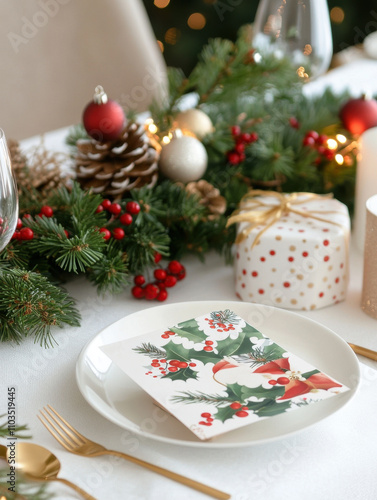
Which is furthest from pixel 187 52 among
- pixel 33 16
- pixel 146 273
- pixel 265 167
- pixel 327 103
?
pixel 146 273

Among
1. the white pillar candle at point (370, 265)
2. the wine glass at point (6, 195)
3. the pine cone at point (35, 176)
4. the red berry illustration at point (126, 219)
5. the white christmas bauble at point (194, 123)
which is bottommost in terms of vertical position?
the white pillar candle at point (370, 265)

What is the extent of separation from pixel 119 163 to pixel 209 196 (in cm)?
13

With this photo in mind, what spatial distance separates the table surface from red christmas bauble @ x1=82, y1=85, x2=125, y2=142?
306 mm

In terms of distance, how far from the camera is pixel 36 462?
507 mm

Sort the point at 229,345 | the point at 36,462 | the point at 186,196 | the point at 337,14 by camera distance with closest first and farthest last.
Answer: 1. the point at 36,462
2. the point at 229,345
3. the point at 186,196
4. the point at 337,14

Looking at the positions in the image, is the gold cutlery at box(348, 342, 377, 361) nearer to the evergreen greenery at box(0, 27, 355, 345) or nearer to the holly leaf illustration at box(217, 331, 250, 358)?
the holly leaf illustration at box(217, 331, 250, 358)

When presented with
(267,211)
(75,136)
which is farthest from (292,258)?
(75,136)

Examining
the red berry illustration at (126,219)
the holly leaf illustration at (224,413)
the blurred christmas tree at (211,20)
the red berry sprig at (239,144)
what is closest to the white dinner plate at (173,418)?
the holly leaf illustration at (224,413)

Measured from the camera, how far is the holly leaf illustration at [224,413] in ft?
1.67

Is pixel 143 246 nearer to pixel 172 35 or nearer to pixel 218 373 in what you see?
pixel 218 373

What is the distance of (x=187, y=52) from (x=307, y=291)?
222 centimetres

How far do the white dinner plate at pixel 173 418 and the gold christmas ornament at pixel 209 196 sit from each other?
203mm

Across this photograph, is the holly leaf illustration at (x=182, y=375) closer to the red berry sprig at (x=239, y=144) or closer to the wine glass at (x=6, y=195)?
the wine glass at (x=6, y=195)

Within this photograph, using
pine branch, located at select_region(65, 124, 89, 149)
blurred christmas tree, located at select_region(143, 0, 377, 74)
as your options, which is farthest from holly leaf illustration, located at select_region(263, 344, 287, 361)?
blurred christmas tree, located at select_region(143, 0, 377, 74)
